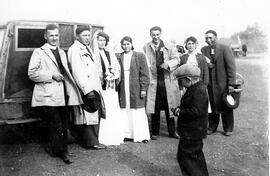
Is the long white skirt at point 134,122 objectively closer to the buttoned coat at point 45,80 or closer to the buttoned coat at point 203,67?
the buttoned coat at point 203,67

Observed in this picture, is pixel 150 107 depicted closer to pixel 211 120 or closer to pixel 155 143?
pixel 155 143

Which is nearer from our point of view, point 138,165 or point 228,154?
point 138,165

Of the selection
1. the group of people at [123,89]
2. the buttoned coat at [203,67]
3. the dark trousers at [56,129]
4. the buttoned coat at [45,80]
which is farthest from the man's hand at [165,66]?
the dark trousers at [56,129]

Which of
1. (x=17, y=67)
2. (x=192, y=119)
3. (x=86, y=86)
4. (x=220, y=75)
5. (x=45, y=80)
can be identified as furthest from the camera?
(x=220, y=75)

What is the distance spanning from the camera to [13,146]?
549 centimetres

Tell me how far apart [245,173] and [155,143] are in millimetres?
1689

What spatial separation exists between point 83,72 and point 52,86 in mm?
559

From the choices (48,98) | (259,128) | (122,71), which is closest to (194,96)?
(48,98)

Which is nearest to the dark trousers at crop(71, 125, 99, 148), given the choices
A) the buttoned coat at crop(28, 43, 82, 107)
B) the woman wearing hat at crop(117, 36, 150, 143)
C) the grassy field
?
the grassy field

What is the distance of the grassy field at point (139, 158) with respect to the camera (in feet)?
15.1

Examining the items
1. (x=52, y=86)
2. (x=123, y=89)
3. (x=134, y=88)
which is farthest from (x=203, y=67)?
(x=52, y=86)

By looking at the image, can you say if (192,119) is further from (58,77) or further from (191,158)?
(58,77)

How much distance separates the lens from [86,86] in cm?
509

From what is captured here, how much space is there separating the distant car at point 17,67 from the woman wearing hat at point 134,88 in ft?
4.79
